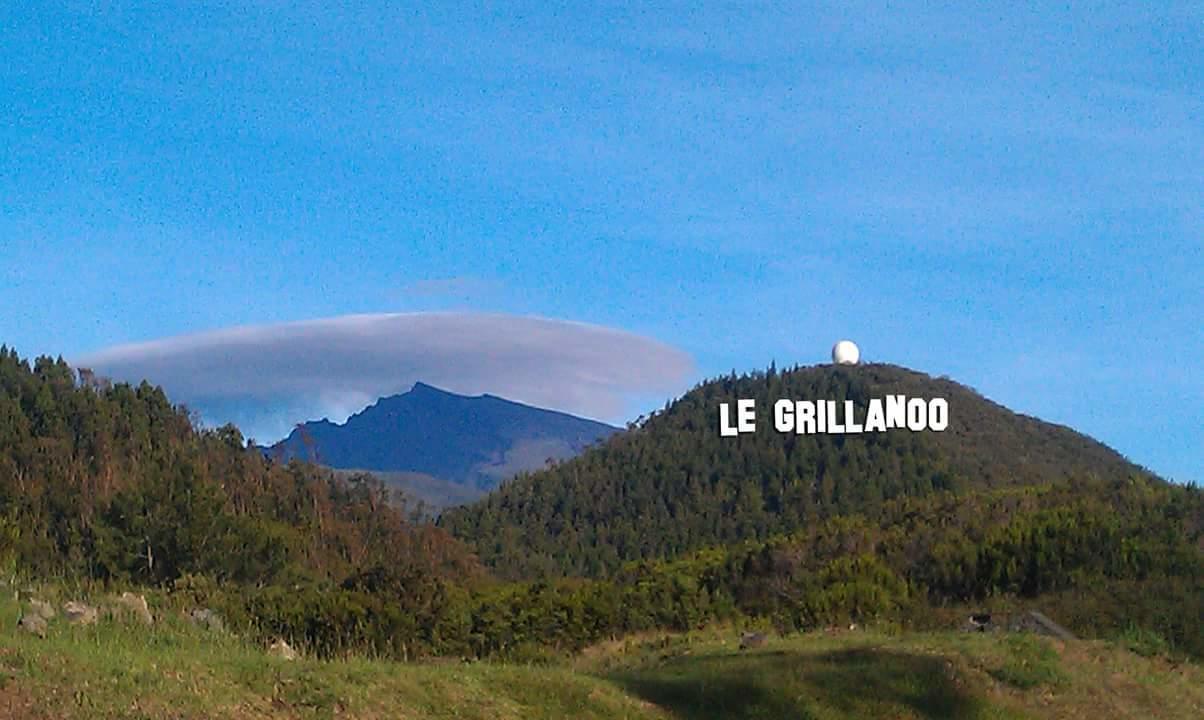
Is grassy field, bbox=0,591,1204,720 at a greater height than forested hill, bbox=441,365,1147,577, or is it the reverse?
forested hill, bbox=441,365,1147,577

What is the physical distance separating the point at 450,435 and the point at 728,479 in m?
94.2

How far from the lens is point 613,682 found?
13.2 m

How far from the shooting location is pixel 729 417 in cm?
9244

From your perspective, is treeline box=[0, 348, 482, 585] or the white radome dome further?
the white radome dome

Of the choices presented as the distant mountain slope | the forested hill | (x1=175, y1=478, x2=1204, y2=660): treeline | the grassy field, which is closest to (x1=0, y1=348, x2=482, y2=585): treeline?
(x1=175, y1=478, x2=1204, y2=660): treeline

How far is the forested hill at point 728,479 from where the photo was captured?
73.9 meters

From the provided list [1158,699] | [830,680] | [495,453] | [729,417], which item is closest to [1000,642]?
[1158,699]

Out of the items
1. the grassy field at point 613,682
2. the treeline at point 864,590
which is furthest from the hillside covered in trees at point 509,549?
the grassy field at point 613,682

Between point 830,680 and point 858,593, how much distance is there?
Result: 15.6 meters

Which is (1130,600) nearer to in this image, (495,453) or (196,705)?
(196,705)

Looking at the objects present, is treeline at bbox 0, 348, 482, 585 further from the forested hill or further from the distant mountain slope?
the distant mountain slope

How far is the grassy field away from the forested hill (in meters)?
48.3

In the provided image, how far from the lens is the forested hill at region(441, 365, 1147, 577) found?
73875 mm

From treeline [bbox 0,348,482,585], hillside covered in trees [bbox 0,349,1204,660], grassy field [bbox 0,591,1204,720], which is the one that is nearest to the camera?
grassy field [bbox 0,591,1204,720]
